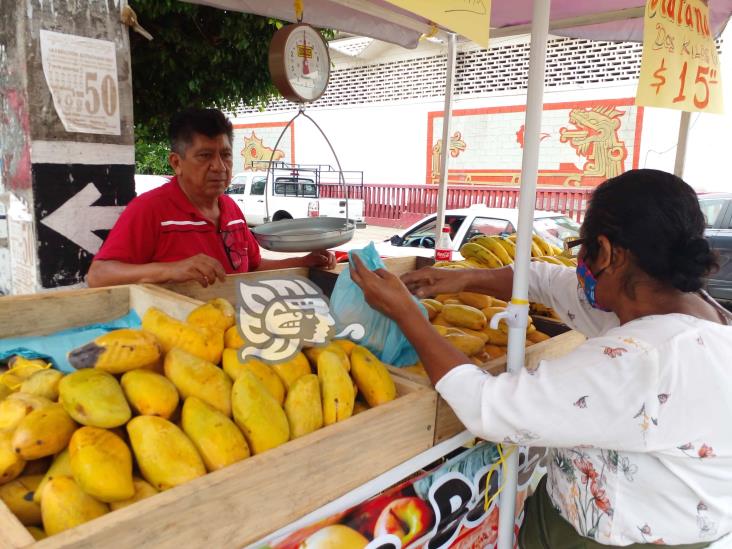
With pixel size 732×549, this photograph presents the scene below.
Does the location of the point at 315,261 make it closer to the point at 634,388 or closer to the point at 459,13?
the point at 459,13

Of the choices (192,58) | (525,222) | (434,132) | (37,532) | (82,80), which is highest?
(434,132)

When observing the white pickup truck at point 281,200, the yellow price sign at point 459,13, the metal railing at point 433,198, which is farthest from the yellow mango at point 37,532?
the white pickup truck at point 281,200

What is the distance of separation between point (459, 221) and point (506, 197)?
22.2ft

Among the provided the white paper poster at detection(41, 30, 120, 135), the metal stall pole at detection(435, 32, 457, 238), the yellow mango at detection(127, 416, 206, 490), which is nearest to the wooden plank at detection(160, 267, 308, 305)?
the yellow mango at detection(127, 416, 206, 490)

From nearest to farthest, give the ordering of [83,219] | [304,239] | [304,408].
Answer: [304,408] < [304,239] < [83,219]

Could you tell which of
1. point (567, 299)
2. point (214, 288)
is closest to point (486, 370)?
point (567, 299)

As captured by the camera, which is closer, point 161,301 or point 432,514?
point 432,514

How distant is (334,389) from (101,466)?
47cm

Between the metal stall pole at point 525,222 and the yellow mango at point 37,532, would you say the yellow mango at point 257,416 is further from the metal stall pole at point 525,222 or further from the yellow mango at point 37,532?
the metal stall pole at point 525,222

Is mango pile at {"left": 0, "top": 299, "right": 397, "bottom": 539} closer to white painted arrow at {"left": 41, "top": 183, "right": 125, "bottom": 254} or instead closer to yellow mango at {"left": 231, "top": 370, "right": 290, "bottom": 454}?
yellow mango at {"left": 231, "top": 370, "right": 290, "bottom": 454}

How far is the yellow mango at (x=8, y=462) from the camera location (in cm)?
89

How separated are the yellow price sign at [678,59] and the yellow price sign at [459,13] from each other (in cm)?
70

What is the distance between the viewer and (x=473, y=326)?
5.98 feet

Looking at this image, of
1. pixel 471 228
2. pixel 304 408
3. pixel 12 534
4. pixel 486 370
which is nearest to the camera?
pixel 12 534
